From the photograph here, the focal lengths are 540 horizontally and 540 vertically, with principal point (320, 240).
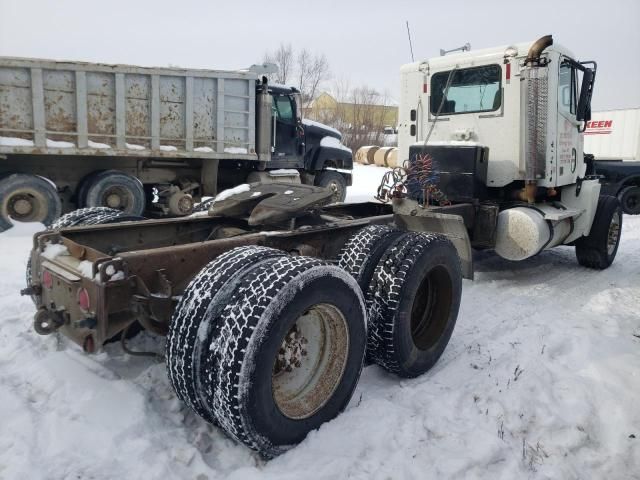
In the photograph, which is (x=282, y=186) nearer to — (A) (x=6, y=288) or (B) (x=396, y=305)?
(B) (x=396, y=305)

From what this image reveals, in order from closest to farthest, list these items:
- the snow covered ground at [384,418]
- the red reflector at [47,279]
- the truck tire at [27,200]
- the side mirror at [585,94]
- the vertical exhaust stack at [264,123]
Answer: the snow covered ground at [384,418], the red reflector at [47,279], the side mirror at [585,94], the truck tire at [27,200], the vertical exhaust stack at [264,123]

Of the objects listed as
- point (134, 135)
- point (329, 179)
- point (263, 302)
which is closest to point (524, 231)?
point (263, 302)

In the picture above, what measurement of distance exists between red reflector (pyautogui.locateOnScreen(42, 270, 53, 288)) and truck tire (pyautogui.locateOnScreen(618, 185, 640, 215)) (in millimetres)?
14114

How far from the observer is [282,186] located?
4488 mm

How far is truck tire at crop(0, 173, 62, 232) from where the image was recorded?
8398mm

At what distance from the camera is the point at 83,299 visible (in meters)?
2.78

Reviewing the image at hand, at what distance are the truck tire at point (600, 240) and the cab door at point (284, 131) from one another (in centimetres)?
662

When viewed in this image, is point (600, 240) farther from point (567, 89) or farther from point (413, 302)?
point (413, 302)

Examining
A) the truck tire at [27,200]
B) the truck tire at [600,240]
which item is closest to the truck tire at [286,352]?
the truck tire at [600,240]

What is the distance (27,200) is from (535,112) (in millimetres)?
7579

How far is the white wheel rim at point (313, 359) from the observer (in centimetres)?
295

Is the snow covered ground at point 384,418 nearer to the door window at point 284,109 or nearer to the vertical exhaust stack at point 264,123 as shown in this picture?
the vertical exhaust stack at point 264,123

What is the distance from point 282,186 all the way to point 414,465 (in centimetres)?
250

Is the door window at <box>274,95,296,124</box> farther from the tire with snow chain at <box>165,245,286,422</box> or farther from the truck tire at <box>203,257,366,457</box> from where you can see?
the tire with snow chain at <box>165,245,286,422</box>
